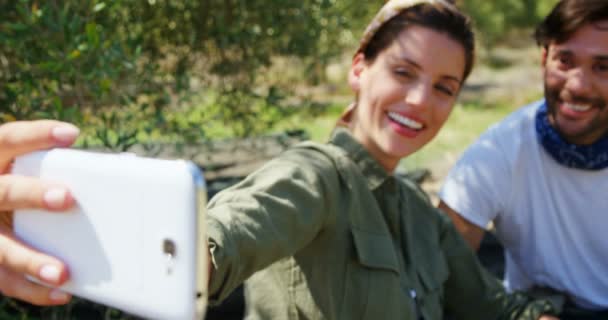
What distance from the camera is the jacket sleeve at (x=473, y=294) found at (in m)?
2.06

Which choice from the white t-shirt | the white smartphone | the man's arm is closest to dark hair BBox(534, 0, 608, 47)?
the white t-shirt

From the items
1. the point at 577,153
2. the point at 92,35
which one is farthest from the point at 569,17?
the point at 92,35

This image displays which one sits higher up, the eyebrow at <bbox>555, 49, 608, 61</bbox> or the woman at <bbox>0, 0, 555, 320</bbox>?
the eyebrow at <bbox>555, 49, 608, 61</bbox>

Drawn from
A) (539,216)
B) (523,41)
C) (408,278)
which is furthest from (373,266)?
(523,41)

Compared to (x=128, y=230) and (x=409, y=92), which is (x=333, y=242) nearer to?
(x=409, y=92)

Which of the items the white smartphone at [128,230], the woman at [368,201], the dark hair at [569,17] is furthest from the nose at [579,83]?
the white smartphone at [128,230]

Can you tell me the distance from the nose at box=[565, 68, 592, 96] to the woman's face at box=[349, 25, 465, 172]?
76 centimetres

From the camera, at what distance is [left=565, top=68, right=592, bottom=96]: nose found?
2387 mm

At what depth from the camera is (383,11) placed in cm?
185

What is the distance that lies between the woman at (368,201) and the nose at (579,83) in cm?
66

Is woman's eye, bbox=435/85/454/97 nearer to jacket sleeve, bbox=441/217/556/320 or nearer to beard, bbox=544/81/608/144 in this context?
jacket sleeve, bbox=441/217/556/320

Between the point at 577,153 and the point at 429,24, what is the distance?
3.12 feet

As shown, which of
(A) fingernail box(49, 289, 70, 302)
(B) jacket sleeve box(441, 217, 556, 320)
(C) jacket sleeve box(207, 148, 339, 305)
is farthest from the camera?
(B) jacket sleeve box(441, 217, 556, 320)

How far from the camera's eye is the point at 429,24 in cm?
175
